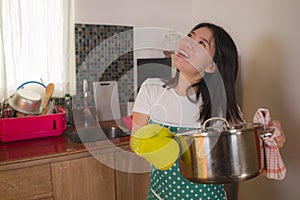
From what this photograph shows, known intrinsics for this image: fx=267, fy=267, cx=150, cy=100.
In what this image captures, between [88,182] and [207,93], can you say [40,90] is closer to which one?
[88,182]

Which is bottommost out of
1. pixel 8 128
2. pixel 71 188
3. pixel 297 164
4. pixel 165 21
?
pixel 71 188

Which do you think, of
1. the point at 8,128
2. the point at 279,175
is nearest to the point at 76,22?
the point at 8,128

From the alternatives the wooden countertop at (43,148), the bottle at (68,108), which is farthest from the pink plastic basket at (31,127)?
the bottle at (68,108)

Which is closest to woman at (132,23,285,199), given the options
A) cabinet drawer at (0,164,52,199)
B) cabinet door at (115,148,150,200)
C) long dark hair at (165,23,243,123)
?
long dark hair at (165,23,243,123)

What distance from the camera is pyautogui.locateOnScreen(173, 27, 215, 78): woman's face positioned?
2.65 ft

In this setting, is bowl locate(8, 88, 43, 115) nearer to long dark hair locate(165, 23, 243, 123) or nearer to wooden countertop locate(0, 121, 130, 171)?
wooden countertop locate(0, 121, 130, 171)

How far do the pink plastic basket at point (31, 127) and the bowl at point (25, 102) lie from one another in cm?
5

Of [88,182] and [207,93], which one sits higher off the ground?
[207,93]

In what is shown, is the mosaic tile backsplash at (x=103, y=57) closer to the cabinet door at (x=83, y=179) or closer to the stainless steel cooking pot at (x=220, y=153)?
the cabinet door at (x=83, y=179)

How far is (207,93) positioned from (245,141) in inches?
10.7

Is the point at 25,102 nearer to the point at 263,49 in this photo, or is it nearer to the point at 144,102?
the point at 144,102

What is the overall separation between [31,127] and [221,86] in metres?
0.89

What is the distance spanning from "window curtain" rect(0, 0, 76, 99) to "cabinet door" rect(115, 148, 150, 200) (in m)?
0.57

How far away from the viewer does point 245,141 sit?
690 mm
